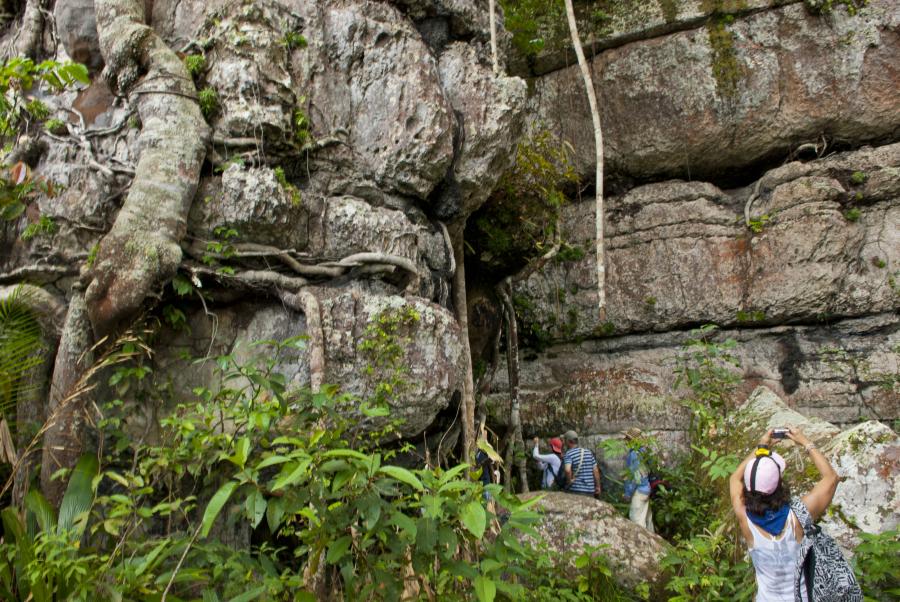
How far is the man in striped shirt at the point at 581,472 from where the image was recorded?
7.07 metres

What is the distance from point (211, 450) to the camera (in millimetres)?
3494

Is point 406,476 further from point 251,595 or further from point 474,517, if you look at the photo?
point 251,595

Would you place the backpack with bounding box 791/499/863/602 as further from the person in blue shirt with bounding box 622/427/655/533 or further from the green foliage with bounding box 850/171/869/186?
the green foliage with bounding box 850/171/869/186

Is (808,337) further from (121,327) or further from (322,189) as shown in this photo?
(121,327)

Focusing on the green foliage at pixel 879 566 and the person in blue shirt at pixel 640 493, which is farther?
the person in blue shirt at pixel 640 493

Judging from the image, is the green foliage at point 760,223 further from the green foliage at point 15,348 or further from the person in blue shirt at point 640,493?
the green foliage at point 15,348

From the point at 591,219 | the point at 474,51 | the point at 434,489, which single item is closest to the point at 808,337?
the point at 591,219

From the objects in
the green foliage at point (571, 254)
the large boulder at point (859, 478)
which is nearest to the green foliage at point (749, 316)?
the green foliage at point (571, 254)

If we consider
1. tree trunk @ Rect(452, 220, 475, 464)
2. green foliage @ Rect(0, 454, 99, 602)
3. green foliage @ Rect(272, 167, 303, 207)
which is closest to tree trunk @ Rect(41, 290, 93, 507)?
green foliage @ Rect(0, 454, 99, 602)

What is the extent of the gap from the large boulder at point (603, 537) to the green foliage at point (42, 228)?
410 centimetres

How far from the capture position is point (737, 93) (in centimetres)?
896

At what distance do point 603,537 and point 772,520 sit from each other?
2426mm

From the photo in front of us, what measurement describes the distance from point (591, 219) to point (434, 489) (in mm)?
7178

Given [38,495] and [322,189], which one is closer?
[38,495]
